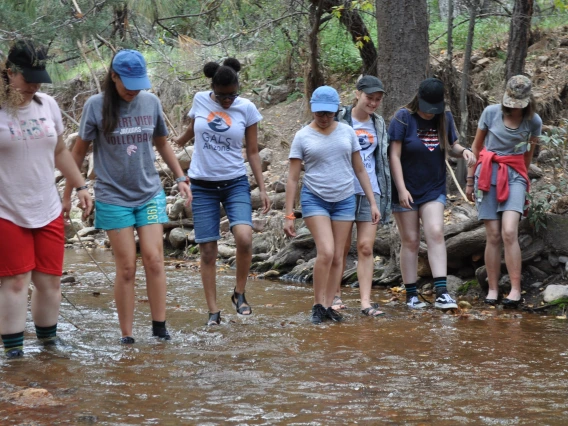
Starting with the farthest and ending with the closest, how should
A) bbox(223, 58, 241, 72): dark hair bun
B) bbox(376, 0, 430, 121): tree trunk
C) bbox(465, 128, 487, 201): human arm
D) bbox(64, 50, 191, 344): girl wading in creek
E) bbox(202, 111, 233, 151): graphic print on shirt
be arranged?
1. bbox(376, 0, 430, 121): tree trunk
2. bbox(465, 128, 487, 201): human arm
3. bbox(223, 58, 241, 72): dark hair bun
4. bbox(202, 111, 233, 151): graphic print on shirt
5. bbox(64, 50, 191, 344): girl wading in creek

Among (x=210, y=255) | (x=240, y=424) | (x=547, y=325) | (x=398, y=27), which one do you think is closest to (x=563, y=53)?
(x=398, y=27)

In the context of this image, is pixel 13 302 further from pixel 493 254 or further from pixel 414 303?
pixel 493 254

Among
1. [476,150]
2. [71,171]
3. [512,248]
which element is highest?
[71,171]

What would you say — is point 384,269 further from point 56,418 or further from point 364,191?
point 56,418

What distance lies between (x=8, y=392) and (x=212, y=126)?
2.76 metres

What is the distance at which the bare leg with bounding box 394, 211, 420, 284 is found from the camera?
279 inches

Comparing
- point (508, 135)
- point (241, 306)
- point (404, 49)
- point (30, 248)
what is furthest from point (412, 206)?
point (30, 248)

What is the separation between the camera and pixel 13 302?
4891 millimetres

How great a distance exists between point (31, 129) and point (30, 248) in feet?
2.32

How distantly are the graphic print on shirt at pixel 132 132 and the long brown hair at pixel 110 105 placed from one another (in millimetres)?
43

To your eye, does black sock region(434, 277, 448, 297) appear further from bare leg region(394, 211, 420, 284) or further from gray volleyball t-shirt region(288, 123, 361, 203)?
gray volleyball t-shirt region(288, 123, 361, 203)

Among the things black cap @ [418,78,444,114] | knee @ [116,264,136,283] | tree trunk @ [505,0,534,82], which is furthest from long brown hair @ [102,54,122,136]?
tree trunk @ [505,0,534,82]

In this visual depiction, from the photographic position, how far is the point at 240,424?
367cm

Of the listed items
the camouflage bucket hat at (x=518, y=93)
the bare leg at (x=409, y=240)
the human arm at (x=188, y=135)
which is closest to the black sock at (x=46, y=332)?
the human arm at (x=188, y=135)
